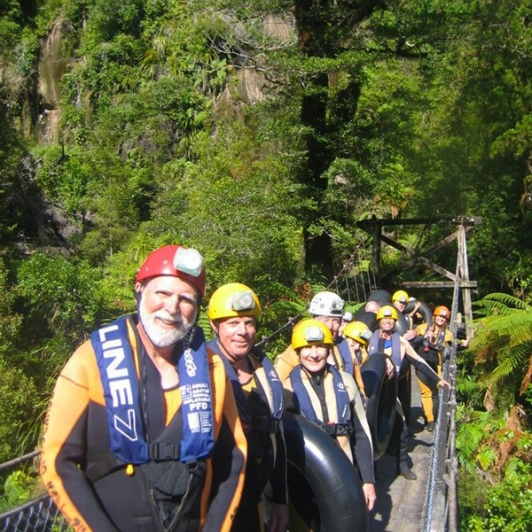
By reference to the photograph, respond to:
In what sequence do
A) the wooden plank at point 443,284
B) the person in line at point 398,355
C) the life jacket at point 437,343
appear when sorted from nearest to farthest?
the person in line at point 398,355
the life jacket at point 437,343
the wooden plank at point 443,284

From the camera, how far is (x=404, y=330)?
8492 mm

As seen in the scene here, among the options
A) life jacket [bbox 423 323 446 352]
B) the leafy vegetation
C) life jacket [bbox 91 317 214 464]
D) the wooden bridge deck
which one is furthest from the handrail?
life jacket [bbox 423 323 446 352]

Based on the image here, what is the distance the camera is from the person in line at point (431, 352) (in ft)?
25.1

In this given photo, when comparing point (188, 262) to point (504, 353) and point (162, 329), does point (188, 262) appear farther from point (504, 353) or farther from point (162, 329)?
point (504, 353)

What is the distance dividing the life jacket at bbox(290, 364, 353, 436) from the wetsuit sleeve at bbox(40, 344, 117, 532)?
1.98 m

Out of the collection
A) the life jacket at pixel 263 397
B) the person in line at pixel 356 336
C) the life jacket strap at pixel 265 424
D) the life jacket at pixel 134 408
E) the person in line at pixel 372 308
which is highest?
the life jacket at pixel 134 408

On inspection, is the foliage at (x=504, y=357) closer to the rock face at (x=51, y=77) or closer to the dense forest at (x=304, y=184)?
the dense forest at (x=304, y=184)

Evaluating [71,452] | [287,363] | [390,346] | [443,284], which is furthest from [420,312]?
[71,452]

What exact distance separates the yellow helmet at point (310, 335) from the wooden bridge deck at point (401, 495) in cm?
182

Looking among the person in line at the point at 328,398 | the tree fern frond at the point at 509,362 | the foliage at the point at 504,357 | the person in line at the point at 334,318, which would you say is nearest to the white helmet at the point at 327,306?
the person in line at the point at 334,318

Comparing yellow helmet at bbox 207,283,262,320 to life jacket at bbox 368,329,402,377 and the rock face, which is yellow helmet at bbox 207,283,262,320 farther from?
the rock face

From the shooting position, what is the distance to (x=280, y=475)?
9.87 ft

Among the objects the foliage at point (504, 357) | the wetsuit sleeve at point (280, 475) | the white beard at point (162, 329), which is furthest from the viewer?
the foliage at point (504, 357)

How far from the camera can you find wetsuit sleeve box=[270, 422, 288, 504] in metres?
2.98
